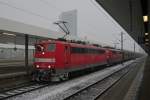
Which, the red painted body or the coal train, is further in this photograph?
the red painted body

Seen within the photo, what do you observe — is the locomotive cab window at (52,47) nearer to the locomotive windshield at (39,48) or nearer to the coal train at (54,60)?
the coal train at (54,60)

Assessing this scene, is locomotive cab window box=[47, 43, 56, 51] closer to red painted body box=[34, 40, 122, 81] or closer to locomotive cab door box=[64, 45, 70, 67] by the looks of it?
red painted body box=[34, 40, 122, 81]

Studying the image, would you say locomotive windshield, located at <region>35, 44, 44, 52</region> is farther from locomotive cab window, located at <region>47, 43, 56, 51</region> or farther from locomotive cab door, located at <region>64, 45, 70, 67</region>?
locomotive cab door, located at <region>64, 45, 70, 67</region>

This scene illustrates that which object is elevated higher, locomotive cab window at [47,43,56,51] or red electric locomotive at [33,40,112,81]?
locomotive cab window at [47,43,56,51]

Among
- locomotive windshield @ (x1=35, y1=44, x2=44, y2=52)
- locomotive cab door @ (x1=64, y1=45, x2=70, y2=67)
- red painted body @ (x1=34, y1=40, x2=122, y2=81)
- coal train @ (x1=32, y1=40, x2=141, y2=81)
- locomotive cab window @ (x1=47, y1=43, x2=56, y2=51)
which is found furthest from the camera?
locomotive cab door @ (x1=64, y1=45, x2=70, y2=67)

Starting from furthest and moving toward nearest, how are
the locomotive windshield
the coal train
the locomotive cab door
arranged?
1. the locomotive cab door
2. the locomotive windshield
3. the coal train

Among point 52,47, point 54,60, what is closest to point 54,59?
point 54,60

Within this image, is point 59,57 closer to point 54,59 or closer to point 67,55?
point 54,59

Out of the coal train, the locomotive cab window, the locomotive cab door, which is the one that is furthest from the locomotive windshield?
the locomotive cab door

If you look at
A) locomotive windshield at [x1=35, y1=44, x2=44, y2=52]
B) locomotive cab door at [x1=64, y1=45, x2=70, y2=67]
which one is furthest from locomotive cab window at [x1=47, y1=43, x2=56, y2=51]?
locomotive cab door at [x1=64, y1=45, x2=70, y2=67]

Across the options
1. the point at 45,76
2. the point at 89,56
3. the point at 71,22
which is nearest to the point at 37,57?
the point at 45,76

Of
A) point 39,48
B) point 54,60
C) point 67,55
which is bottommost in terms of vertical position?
point 54,60

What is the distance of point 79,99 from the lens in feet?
41.0

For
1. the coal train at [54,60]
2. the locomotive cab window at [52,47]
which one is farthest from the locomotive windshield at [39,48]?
the locomotive cab window at [52,47]
